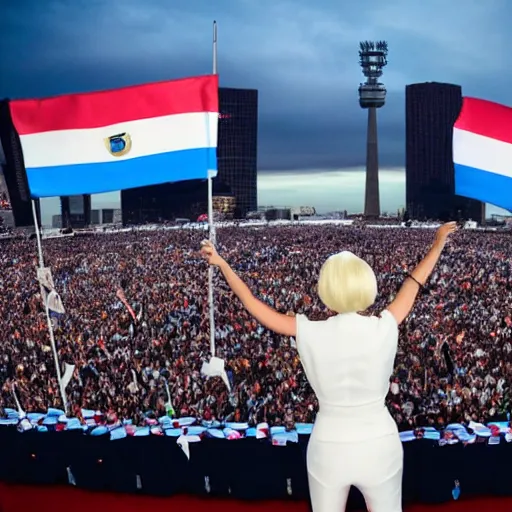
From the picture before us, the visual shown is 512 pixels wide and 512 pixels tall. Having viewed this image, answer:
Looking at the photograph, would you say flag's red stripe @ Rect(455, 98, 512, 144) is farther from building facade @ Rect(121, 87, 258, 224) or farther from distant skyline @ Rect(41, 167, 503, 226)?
building facade @ Rect(121, 87, 258, 224)

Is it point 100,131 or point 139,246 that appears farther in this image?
point 139,246

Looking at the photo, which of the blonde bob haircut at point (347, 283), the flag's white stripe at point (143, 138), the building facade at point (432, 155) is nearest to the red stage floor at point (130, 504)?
the building facade at point (432, 155)

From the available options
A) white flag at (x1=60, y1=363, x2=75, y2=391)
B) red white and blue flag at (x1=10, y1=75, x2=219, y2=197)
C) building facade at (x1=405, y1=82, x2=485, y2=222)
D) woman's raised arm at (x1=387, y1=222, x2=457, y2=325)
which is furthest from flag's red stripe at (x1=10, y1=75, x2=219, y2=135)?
woman's raised arm at (x1=387, y1=222, x2=457, y2=325)

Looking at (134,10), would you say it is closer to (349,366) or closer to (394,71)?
(394,71)

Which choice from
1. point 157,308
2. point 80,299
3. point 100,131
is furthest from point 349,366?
point 80,299

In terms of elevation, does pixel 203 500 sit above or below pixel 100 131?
below

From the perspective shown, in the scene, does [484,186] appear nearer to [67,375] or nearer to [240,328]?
[240,328]
